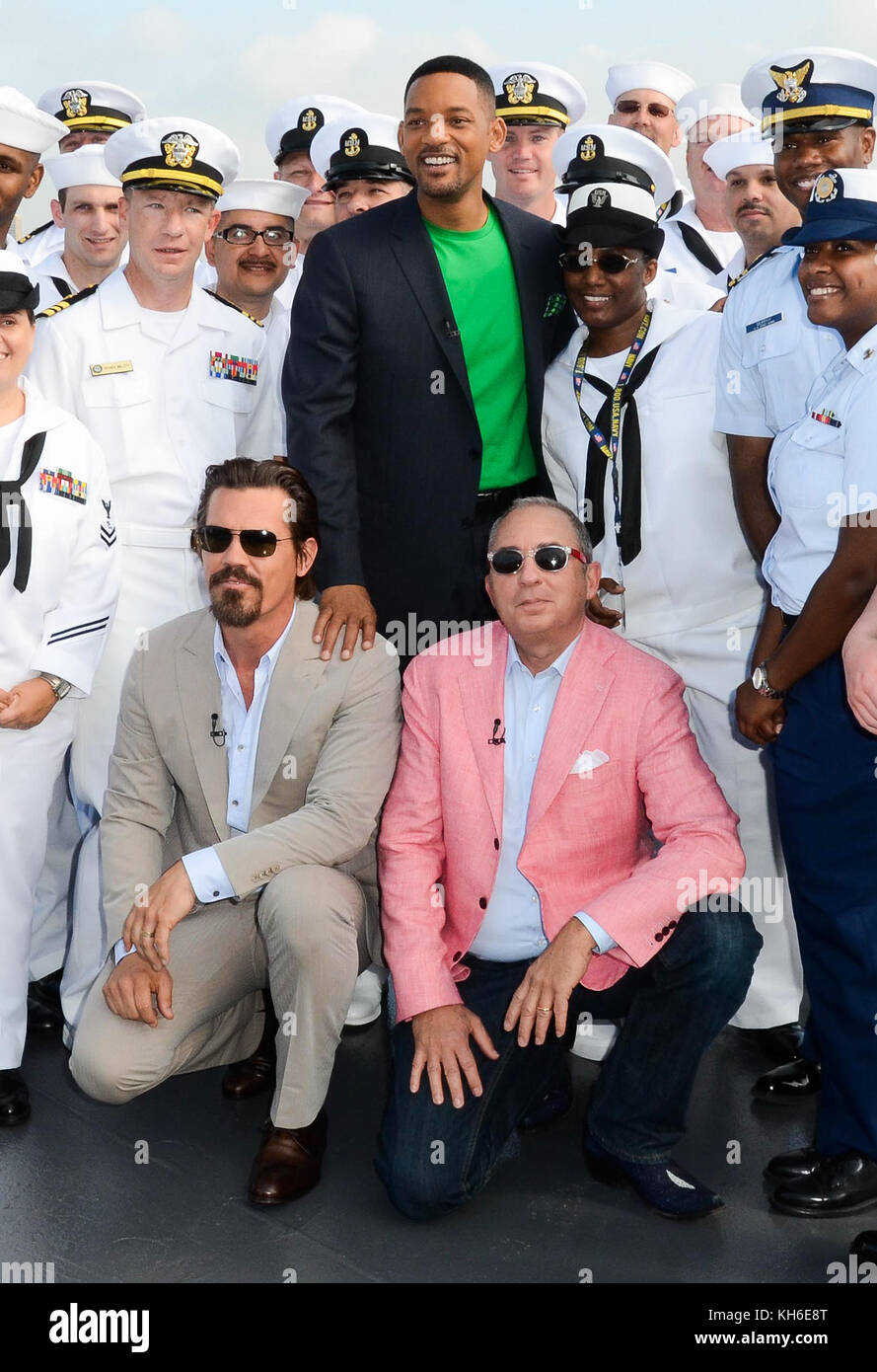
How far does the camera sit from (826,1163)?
3.19 metres

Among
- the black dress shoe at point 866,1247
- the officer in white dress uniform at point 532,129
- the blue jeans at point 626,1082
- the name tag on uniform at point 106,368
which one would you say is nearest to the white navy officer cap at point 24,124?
the name tag on uniform at point 106,368

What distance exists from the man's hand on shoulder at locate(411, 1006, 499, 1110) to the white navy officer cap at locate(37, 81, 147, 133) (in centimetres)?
492

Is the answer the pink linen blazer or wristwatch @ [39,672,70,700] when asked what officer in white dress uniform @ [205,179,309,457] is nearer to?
wristwatch @ [39,672,70,700]

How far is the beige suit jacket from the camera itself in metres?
3.41

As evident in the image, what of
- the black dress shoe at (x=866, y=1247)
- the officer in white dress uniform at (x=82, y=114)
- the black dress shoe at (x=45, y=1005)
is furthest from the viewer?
the officer in white dress uniform at (x=82, y=114)

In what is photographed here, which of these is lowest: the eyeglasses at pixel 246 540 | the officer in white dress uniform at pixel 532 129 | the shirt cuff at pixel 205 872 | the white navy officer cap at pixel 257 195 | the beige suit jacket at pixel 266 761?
the shirt cuff at pixel 205 872

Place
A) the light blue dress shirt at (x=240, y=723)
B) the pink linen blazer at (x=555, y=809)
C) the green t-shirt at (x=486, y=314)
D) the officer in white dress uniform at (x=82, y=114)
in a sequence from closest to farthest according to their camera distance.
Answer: the pink linen blazer at (x=555, y=809), the light blue dress shirt at (x=240, y=723), the green t-shirt at (x=486, y=314), the officer in white dress uniform at (x=82, y=114)

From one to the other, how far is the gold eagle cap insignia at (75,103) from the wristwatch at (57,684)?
3981mm

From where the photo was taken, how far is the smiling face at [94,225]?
5.70 meters

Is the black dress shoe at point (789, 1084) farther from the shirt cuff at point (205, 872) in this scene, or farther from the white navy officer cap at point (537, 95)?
the white navy officer cap at point (537, 95)

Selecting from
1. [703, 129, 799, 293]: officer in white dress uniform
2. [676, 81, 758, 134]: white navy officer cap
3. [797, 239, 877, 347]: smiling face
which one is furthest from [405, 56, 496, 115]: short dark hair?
[676, 81, 758, 134]: white navy officer cap
